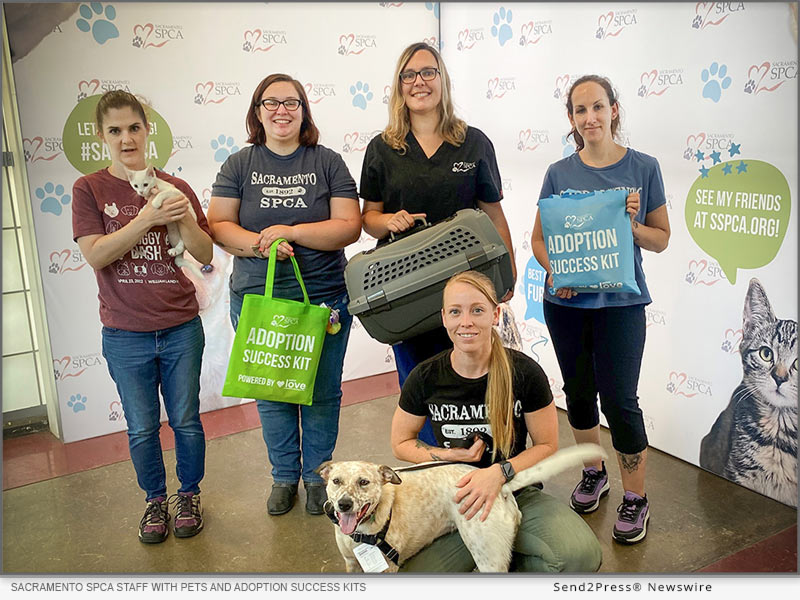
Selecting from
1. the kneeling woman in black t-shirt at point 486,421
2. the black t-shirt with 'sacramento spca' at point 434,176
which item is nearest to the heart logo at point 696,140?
the black t-shirt with 'sacramento spca' at point 434,176

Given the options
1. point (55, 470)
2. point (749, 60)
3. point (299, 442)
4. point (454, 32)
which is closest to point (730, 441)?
point (749, 60)

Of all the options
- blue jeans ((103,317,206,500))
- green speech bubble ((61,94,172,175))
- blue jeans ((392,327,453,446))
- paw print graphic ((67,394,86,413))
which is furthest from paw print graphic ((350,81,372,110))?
paw print graphic ((67,394,86,413))

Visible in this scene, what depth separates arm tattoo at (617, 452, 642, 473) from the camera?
1.90m

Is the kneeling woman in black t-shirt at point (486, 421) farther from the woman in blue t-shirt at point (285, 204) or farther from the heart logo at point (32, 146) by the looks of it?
the heart logo at point (32, 146)

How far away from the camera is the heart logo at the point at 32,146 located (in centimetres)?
178

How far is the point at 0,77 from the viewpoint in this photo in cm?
178

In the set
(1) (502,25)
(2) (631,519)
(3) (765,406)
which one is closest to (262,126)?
(1) (502,25)

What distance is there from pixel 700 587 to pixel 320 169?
4.79 ft

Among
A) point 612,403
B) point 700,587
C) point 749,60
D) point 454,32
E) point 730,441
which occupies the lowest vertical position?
point 700,587

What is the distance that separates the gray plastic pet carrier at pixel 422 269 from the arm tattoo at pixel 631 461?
0.58 meters

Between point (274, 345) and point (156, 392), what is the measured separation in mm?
399

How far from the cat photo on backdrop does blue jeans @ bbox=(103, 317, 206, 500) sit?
1474 millimetres

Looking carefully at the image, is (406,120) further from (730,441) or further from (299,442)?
(730,441)

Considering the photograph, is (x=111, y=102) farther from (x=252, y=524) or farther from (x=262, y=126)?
(x=252, y=524)
